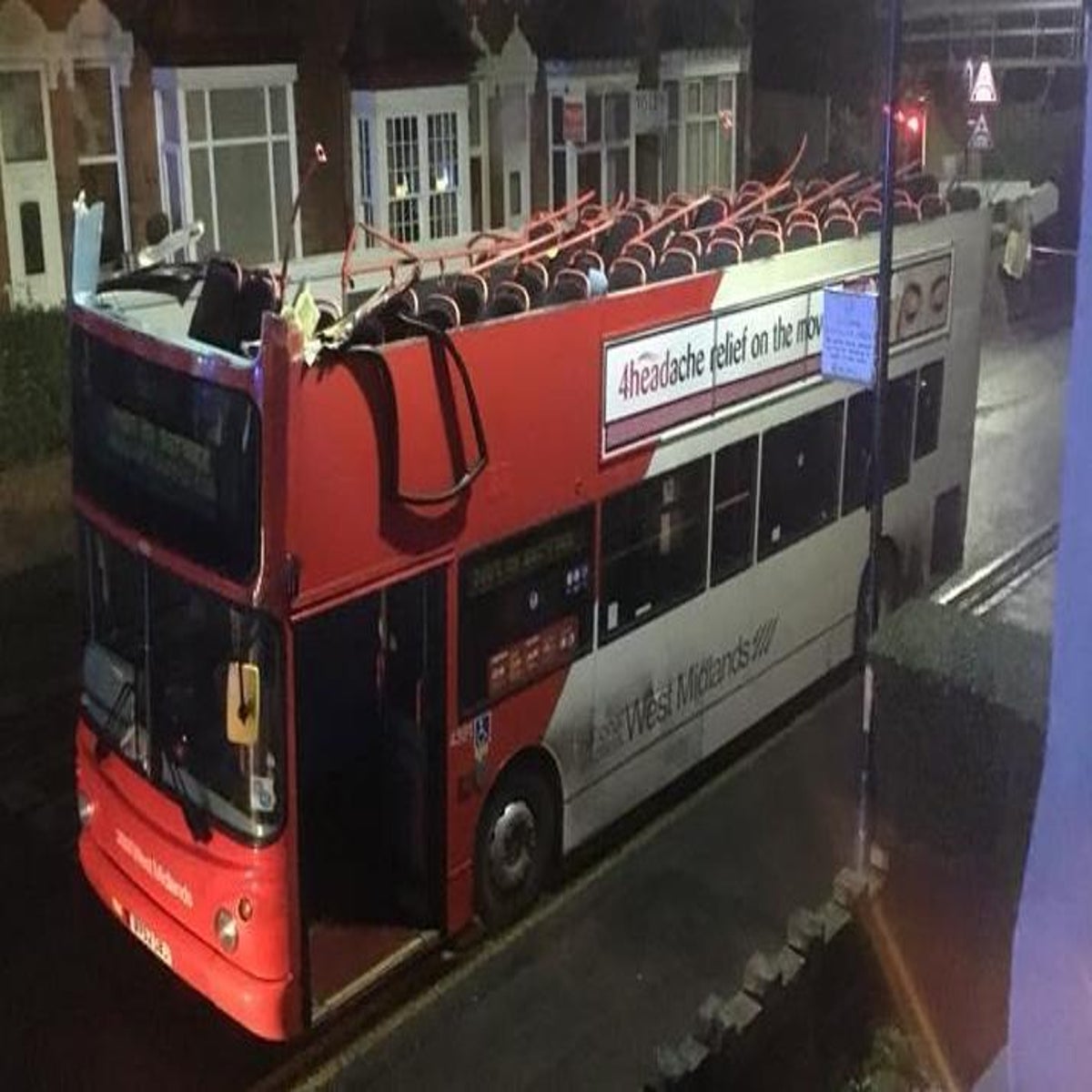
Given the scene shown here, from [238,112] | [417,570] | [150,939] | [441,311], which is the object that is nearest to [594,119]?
[238,112]

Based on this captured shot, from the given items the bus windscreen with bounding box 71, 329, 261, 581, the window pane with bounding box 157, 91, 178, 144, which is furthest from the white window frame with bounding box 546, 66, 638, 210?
the bus windscreen with bounding box 71, 329, 261, 581

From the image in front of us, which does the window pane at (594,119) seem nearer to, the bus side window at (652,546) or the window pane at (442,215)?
the window pane at (442,215)

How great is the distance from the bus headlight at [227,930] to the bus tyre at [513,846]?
999 millimetres

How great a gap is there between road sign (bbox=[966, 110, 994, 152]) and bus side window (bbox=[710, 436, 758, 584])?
2.68 metres

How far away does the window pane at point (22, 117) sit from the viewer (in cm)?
803

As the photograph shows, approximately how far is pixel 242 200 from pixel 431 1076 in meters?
5.07

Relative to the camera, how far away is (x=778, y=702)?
23.4ft

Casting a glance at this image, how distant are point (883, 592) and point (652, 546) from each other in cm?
215

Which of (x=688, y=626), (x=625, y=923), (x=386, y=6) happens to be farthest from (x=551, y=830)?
(x=386, y=6)

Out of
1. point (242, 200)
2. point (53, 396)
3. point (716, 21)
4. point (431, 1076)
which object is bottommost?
point (431, 1076)

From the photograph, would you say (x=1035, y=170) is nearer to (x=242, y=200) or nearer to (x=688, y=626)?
(x=688, y=626)

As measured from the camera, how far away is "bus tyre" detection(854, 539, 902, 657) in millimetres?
7484

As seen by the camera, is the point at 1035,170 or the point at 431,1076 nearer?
the point at 431,1076

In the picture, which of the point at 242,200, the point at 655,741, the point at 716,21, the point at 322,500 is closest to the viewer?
the point at 322,500
